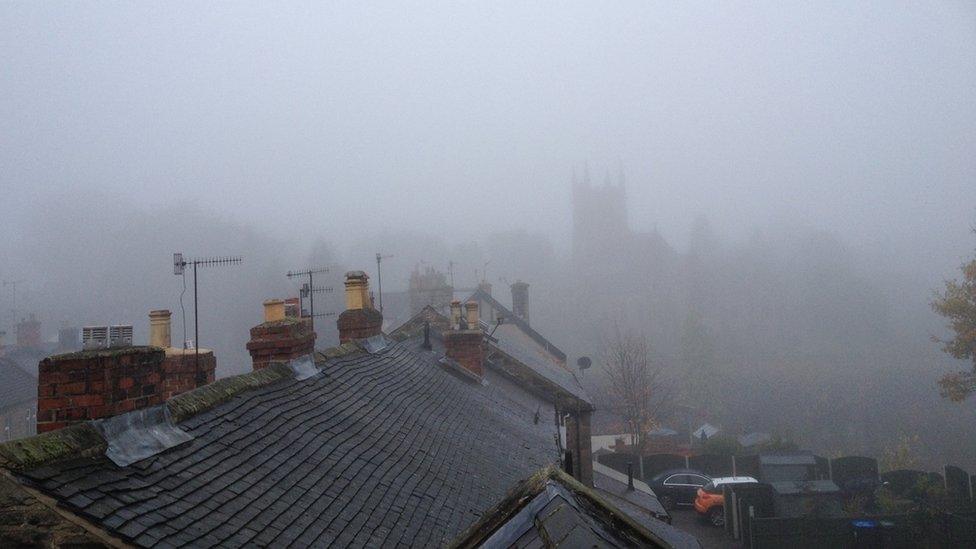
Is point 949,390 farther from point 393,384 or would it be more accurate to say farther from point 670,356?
point 670,356

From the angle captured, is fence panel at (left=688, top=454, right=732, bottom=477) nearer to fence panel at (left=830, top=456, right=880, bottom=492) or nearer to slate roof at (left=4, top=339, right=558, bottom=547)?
fence panel at (left=830, top=456, right=880, bottom=492)

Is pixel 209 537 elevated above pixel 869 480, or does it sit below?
above

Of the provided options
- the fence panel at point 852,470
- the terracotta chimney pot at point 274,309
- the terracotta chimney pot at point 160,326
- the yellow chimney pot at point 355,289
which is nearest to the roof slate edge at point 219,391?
the terracotta chimney pot at point 274,309

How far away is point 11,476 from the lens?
3.86 metres

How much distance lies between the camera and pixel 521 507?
4109mm

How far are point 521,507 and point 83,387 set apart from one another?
378 centimetres

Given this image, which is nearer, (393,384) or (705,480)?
(393,384)

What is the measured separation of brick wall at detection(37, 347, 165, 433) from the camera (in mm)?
5152

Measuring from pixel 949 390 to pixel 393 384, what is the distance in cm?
3336

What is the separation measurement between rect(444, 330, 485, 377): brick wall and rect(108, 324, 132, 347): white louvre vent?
1178 centimetres

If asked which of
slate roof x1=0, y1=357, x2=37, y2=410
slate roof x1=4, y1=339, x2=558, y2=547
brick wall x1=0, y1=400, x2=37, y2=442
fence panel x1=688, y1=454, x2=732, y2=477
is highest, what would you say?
slate roof x1=4, y1=339, x2=558, y2=547

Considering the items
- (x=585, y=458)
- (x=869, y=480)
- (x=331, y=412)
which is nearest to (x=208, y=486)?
(x=331, y=412)

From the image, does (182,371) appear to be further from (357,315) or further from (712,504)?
(712,504)

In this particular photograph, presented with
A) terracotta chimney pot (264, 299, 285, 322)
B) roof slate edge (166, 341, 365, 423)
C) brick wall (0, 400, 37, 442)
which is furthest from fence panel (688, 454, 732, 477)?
brick wall (0, 400, 37, 442)
